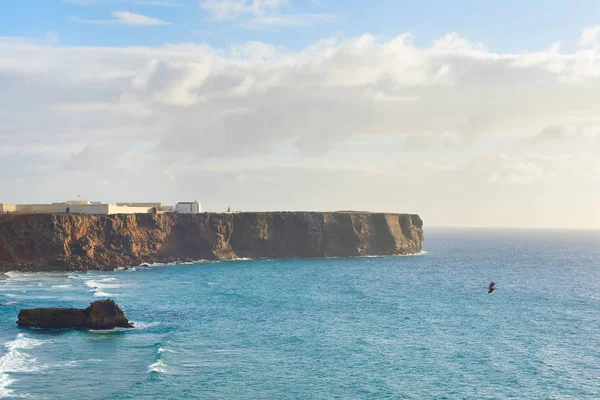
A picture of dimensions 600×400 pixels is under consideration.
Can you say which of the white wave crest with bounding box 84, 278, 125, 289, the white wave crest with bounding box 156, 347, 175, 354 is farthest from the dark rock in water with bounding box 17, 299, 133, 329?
the white wave crest with bounding box 84, 278, 125, 289

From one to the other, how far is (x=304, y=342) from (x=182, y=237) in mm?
102335

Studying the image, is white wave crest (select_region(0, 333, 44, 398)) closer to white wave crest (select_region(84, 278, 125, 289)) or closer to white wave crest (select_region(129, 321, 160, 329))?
white wave crest (select_region(129, 321, 160, 329))

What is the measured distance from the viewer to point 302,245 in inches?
7195

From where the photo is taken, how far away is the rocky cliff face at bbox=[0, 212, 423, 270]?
131500 mm

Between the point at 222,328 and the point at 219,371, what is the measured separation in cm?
1810

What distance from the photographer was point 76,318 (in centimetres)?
7294

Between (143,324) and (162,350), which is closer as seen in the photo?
(162,350)

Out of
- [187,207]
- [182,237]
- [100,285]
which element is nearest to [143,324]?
[100,285]

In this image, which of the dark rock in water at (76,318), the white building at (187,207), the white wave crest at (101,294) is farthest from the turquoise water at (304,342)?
the white building at (187,207)

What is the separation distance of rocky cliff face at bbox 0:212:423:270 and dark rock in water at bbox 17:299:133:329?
59467 millimetres

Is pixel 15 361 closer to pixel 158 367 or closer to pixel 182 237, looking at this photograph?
pixel 158 367

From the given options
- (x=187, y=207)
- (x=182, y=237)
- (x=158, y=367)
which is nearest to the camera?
(x=158, y=367)

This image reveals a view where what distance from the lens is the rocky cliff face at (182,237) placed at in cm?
13150

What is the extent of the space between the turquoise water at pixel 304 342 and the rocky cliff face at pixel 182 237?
16.4 m
